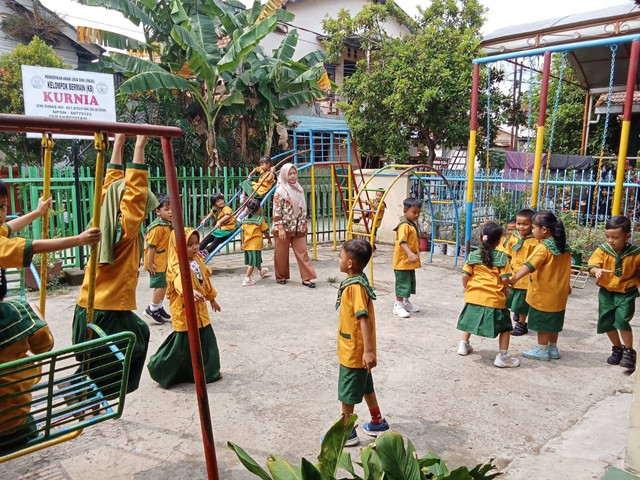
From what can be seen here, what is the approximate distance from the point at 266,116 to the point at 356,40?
5.26 meters

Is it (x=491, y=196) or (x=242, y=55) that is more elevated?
(x=242, y=55)

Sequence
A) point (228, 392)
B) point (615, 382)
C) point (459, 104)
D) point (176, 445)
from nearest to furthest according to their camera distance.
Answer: point (176, 445) → point (228, 392) → point (615, 382) → point (459, 104)

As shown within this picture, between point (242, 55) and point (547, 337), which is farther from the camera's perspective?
point (242, 55)

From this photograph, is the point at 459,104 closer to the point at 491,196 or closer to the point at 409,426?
the point at 491,196

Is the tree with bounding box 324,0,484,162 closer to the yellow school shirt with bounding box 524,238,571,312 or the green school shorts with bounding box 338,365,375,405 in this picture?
the yellow school shirt with bounding box 524,238,571,312

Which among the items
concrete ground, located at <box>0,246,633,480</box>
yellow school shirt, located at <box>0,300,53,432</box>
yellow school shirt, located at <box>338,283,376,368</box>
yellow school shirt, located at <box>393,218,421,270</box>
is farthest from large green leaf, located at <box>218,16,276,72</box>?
yellow school shirt, located at <box>0,300,53,432</box>

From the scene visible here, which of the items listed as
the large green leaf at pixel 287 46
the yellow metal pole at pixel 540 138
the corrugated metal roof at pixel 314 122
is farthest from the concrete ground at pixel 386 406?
the corrugated metal roof at pixel 314 122

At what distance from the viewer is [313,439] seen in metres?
3.12

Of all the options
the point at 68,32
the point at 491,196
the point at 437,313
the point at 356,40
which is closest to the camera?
the point at 437,313

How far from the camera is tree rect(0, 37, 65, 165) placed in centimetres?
1143

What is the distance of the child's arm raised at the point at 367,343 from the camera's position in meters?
2.90

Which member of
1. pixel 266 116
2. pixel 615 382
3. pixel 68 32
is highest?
pixel 68 32

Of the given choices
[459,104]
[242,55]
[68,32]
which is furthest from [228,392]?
[68,32]

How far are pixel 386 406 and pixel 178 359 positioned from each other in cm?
161
